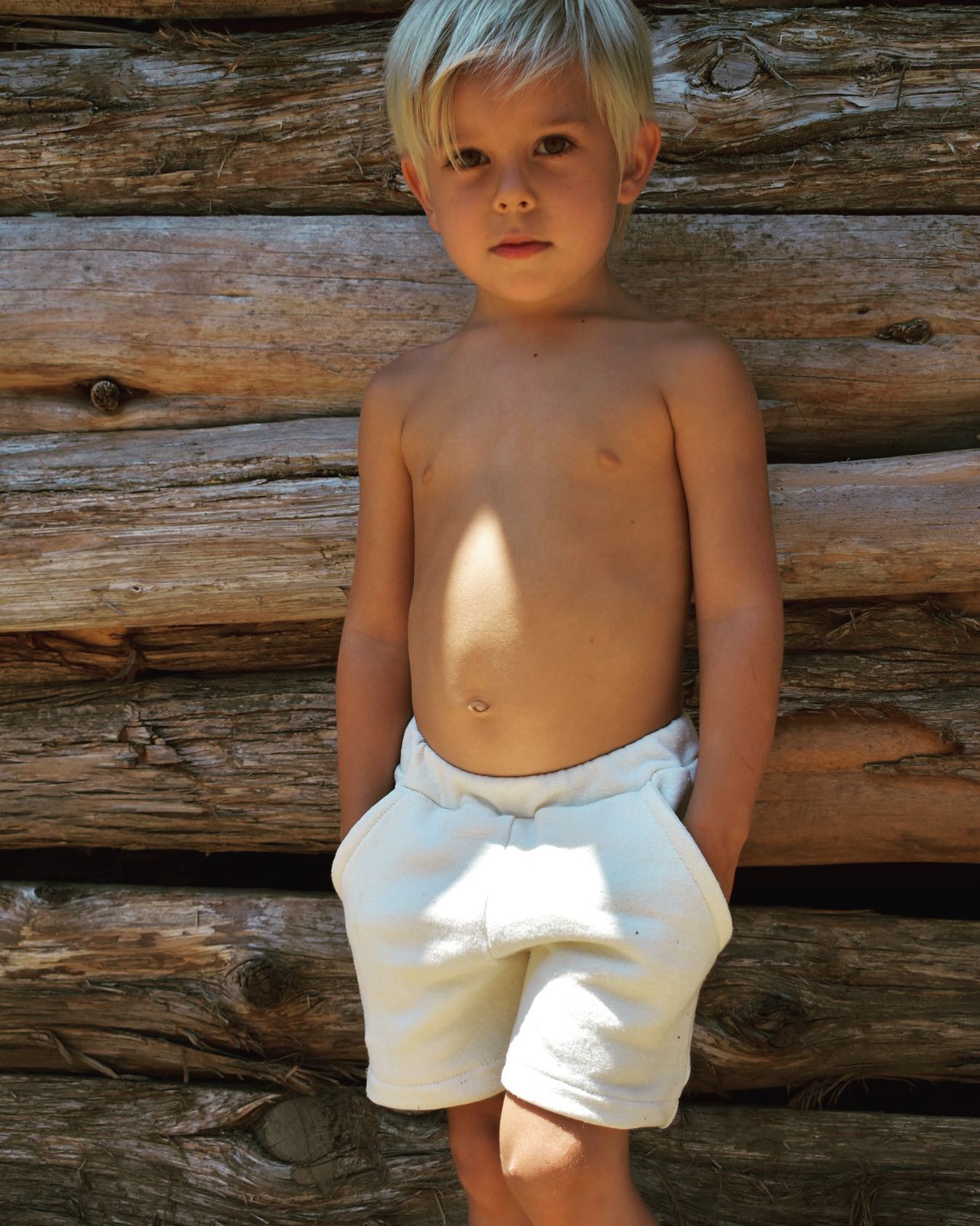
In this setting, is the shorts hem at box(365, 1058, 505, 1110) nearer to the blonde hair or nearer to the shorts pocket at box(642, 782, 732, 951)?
the shorts pocket at box(642, 782, 732, 951)

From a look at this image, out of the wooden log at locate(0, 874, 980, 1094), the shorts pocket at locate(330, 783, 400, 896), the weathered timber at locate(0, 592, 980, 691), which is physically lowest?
the wooden log at locate(0, 874, 980, 1094)

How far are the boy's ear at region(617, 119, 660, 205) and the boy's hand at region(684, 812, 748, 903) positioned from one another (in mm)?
948

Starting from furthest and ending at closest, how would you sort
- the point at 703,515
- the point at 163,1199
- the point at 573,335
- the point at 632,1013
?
the point at 163,1199 → the point at 573,335 → the point at 703,515 → the point at 632,1013

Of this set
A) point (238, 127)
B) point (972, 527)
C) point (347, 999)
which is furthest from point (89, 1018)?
point (972, 527)

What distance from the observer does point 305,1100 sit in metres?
2.45

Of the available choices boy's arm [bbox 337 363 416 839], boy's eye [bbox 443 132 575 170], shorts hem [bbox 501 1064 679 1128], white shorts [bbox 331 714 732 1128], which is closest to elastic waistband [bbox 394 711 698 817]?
white shorts [bbox 331 714 732 1128]

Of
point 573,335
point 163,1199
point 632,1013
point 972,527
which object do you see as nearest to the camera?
point 632,1013

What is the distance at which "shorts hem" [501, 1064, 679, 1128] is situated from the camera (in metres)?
1.63

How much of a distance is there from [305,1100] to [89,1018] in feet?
1.51

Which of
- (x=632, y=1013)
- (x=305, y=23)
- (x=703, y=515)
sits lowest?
(x=632, y=1013)

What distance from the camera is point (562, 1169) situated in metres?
1.64

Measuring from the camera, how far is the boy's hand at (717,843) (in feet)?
5.65

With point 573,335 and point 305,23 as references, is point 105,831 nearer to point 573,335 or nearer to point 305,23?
point 573,335

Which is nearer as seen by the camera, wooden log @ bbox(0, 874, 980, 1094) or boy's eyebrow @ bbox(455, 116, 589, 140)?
boy's eyebrow @ bbox(455, 116, 589, 140)
